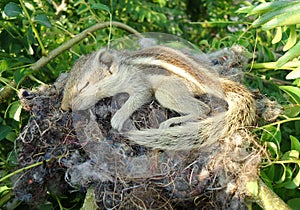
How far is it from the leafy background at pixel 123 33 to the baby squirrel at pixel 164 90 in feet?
0.28

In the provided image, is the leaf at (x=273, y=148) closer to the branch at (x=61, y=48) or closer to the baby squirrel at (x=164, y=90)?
the baby squirrel at (x=164, y=90)

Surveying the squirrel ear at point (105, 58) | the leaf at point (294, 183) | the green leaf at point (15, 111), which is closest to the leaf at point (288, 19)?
the leaf at point (294, 183)

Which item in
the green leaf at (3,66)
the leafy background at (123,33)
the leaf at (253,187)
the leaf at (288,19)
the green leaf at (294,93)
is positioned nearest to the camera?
the leaf at (288,19)

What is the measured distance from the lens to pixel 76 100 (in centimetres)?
112

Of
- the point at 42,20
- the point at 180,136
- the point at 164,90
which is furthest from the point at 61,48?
the point at 180,136

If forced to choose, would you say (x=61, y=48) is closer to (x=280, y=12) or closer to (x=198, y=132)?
(x=198, y=132)

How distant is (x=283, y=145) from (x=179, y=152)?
0.42m

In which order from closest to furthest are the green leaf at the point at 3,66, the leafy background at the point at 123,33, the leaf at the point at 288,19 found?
1. the leaf at the point at 288,19
2. the leafy background at the point at 123,33
3. the green leaf at the point at 3,66

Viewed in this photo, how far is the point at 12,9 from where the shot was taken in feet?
4.24

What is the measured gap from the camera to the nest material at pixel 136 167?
97cm

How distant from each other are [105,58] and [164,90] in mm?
197

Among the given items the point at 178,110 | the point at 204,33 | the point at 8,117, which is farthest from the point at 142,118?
the point at 204,33

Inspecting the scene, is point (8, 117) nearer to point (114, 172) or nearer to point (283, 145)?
point (114, 172)

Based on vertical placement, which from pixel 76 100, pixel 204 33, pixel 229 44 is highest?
pixel 76 100
